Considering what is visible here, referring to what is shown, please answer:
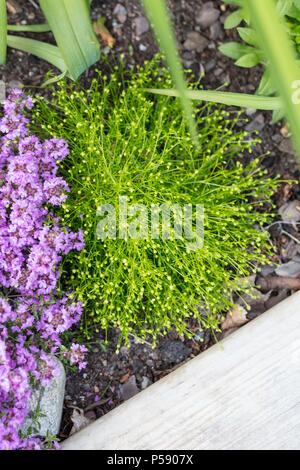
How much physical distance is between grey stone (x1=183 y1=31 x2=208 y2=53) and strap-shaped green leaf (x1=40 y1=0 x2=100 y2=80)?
58 centimetres

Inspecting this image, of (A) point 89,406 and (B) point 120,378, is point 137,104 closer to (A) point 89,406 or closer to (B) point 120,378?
(B) point 120,378

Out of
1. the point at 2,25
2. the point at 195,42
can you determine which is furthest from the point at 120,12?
the point at 2,25

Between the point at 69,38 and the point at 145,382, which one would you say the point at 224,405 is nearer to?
the point at 145,382

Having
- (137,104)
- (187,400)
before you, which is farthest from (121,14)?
(187,400)

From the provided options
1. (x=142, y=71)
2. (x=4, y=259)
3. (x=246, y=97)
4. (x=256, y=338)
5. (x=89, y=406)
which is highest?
(x=142, y=71)

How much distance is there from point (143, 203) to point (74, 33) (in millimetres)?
654

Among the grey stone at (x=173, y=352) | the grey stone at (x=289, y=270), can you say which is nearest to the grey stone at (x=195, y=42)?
the grey stone at (x=289, y=270)

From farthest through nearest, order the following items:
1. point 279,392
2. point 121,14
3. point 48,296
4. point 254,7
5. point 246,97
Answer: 1. point 121,14
2. point 279,392
3. point 48,296
4. point 246,97
5. point 254,7

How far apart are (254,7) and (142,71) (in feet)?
5.20

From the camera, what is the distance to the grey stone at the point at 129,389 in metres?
1.81

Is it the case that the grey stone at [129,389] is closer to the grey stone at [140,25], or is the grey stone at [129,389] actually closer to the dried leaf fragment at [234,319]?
the dried leaf fragment at [234,319]

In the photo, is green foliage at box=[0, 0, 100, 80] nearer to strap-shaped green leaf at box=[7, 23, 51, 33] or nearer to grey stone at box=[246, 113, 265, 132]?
strap-shaped green leaf at box=[7, 23, 51, 33]

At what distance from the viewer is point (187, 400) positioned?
5.50 ft

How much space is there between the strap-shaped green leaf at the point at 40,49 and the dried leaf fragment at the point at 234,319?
1.21 metres
